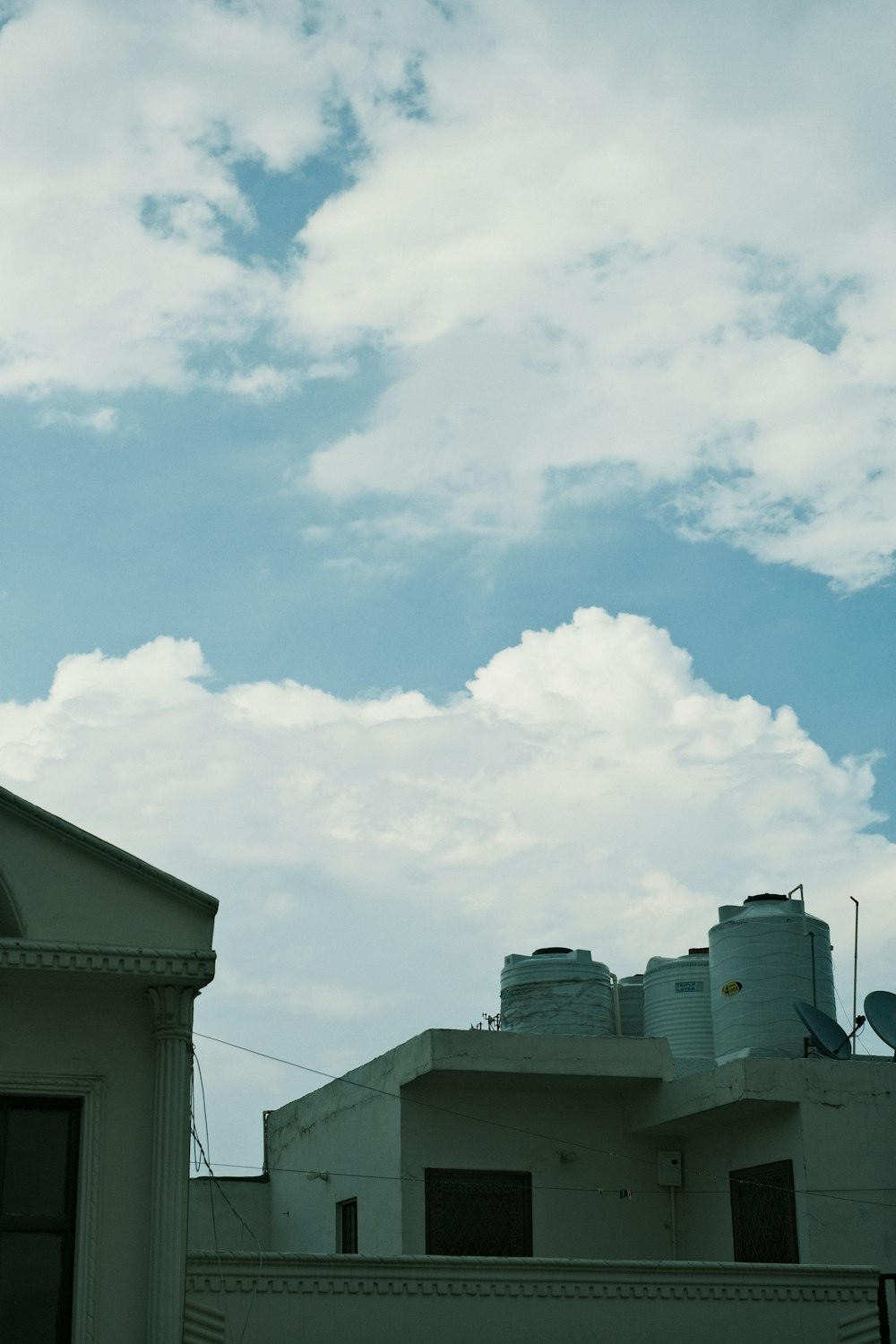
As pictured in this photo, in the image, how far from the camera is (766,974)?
19688mm

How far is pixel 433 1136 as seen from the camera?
18297mm

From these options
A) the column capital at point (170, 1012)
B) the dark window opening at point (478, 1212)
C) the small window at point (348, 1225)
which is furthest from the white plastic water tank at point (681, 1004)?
the column capital at point (170, 1012)

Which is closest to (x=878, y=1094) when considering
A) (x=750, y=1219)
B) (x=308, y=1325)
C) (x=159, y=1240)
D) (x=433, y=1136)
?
(x=750, y=1219)

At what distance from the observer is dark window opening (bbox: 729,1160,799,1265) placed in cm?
1659

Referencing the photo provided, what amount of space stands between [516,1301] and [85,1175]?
12.6 ft

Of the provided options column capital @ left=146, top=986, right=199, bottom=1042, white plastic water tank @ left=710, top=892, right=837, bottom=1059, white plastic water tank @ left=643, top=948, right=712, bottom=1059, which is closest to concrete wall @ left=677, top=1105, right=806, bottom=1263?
white plastic water tank @ left=710, top=892, right=837, bottom=1059

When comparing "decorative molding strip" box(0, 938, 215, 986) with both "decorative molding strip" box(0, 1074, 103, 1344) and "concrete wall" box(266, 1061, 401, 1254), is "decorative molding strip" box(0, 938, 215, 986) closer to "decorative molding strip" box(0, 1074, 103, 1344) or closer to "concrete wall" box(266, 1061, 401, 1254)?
"decorative molding strip" box(0, 1074, 103, 1344)

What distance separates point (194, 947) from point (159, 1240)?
226 centimetres

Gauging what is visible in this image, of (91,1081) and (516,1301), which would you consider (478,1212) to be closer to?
(516,1301)

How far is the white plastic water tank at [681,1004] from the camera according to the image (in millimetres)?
20750

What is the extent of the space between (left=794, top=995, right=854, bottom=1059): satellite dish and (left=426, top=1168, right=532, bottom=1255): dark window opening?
3.81 metres

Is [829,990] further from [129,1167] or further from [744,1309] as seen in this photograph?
[129,1167]

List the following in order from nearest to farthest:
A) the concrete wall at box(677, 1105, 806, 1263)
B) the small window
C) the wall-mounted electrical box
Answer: the concrete wall at box(677, 1105, 806, 1263), the wall-mounted electrical box, the small window

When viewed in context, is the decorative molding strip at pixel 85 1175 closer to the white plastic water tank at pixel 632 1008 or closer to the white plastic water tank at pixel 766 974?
the white plastic water tank at pixel 766 974
